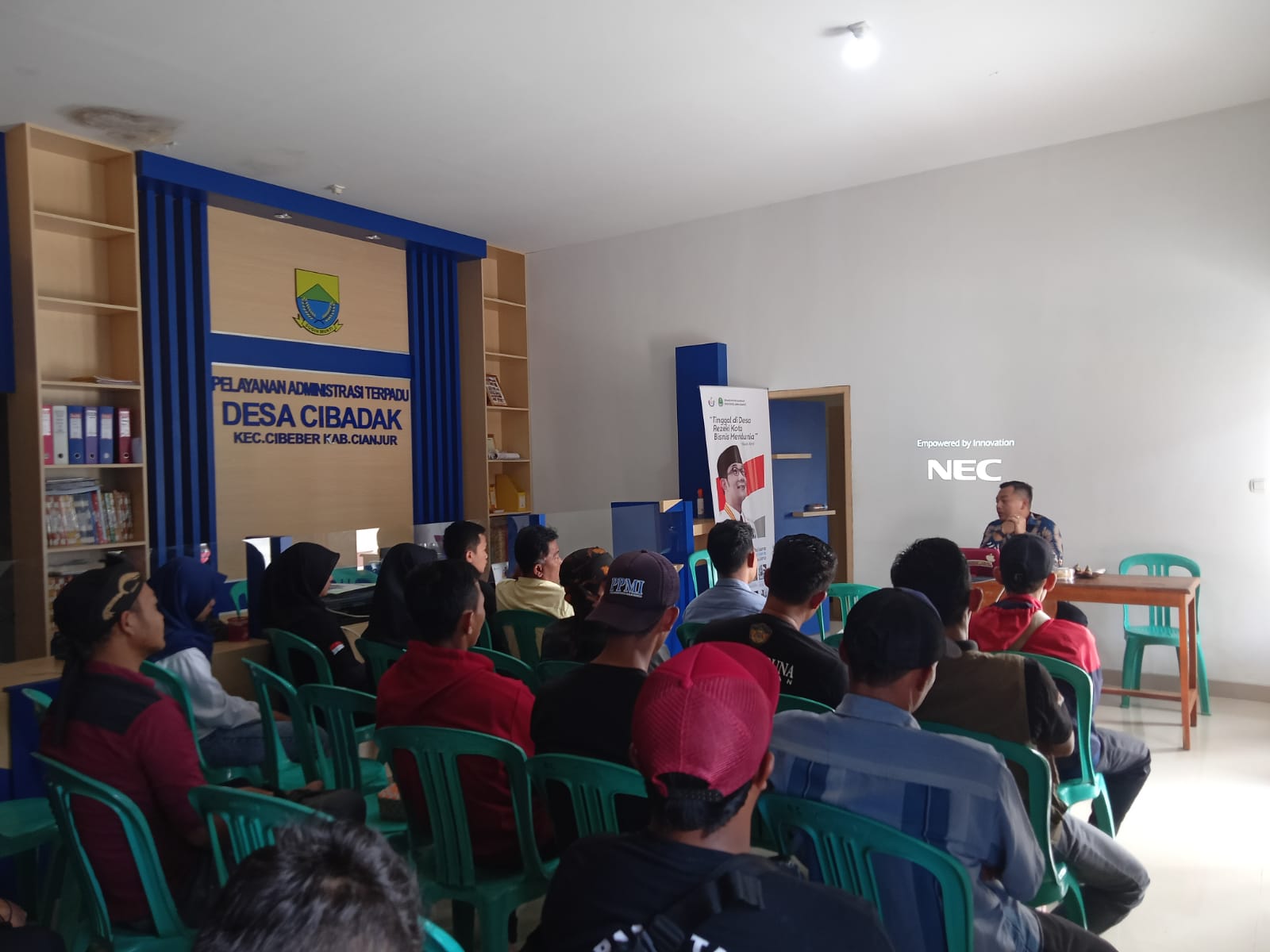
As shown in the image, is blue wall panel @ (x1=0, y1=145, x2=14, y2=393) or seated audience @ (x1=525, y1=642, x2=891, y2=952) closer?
seated audience @ (x1=525, y1=642, x2=891, y2=952)

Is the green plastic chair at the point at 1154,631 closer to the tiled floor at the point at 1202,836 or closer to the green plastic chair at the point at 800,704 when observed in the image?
the tiled floor at the point at 1202,836

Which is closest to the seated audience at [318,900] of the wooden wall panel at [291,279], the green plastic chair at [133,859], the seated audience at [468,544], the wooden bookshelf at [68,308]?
the green plastic chair at [133,859]

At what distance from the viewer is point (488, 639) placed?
365cm

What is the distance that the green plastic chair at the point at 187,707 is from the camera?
8.55ft

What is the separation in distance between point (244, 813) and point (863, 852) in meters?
1.06

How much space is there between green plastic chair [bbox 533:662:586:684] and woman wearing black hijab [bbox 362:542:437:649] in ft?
2.34

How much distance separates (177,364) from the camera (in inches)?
225

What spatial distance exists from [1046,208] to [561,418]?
4.22m

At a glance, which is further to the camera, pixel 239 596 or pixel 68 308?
pixel 68 308

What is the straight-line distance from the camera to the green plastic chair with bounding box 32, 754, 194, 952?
67.4 inches

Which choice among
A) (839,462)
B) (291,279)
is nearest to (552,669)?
(291,279)

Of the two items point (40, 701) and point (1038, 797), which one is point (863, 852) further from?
point (40, 701)

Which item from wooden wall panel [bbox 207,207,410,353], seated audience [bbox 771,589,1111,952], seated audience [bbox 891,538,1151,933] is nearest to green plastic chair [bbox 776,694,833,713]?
seated audience [bbox 891,538,1151,933]

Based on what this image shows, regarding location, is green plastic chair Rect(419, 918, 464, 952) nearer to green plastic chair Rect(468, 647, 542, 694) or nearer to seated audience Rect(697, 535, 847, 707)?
seated audience Rect(697, 535, 847, 707)
